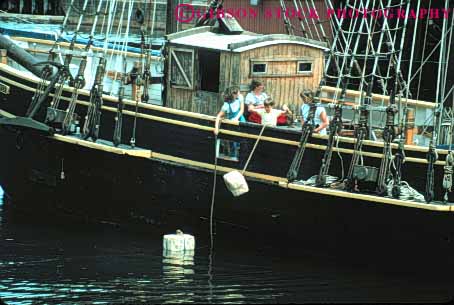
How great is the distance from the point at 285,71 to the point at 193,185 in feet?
8.53

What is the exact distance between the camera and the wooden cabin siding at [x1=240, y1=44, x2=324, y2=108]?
2070 centimetres

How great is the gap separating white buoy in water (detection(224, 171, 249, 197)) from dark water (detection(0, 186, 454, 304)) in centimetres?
107

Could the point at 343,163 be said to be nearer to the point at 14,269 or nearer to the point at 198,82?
the point at 198,82

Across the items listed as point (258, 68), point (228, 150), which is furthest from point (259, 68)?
point (228, 150)

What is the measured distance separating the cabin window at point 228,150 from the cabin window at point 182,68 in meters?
1.59

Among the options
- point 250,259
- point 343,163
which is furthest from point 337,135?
point 250,259

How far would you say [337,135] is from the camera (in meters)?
18.6

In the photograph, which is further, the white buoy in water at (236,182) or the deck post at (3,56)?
the deck post at (3,56)

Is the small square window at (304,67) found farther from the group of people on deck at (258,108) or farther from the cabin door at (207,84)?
the cabin door at (207,84)

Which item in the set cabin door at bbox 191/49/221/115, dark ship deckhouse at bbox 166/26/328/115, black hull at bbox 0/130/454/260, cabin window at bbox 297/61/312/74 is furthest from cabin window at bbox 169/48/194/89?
cabin window at bbox 297/61/312/74

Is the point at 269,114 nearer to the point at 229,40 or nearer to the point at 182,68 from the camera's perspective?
the point at 229,40

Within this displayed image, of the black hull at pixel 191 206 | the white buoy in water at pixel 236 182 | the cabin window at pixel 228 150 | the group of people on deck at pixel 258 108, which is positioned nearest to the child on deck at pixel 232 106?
the group of people on deck at pixel 258 108

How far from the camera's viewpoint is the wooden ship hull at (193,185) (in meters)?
18.2

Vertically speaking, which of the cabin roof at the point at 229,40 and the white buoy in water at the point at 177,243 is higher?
the cabin roof at the point at 229,40
